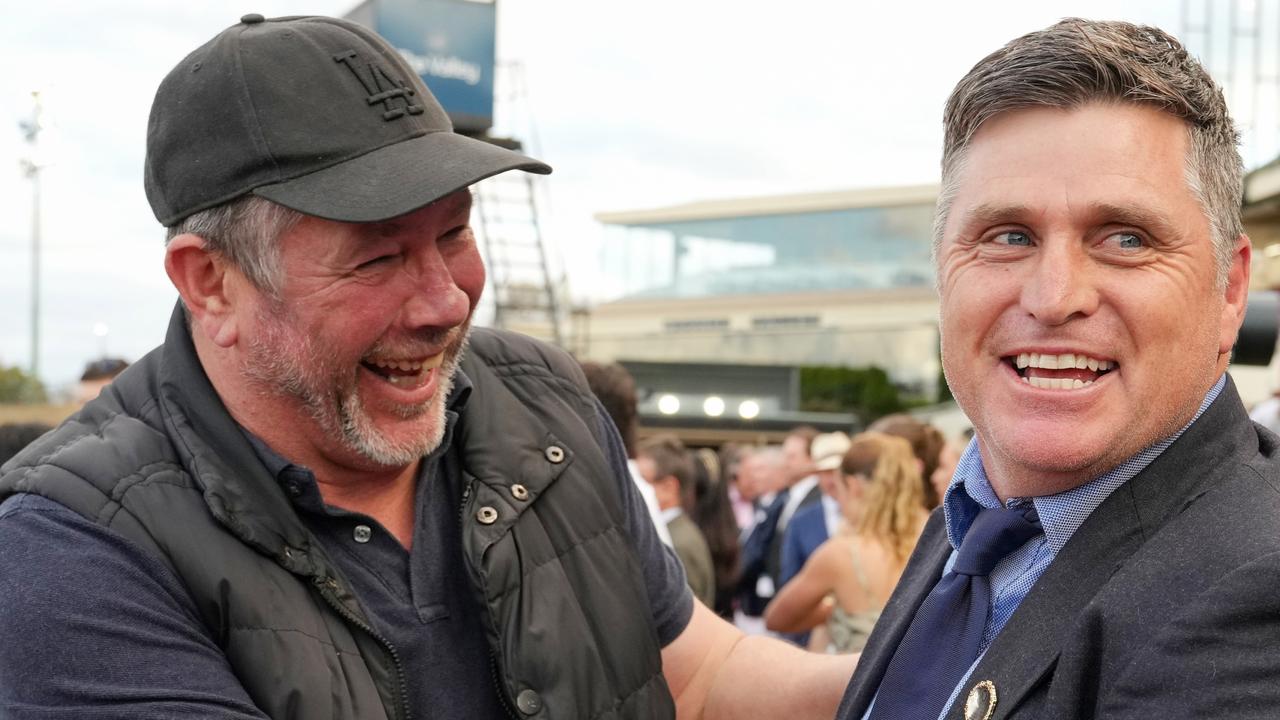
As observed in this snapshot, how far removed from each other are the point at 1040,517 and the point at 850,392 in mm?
26746

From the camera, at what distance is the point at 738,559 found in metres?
7.92

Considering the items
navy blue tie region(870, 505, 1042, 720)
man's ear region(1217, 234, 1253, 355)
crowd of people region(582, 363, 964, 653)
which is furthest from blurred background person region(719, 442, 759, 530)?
man's ear region(1217, 234, 1253, 355)

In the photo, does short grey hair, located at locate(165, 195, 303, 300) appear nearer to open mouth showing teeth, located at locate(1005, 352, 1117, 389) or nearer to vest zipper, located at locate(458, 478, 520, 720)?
vest zipper, located at locate(458, 478, 520, 720)

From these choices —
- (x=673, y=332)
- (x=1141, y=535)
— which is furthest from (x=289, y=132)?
(x=673, y=332)

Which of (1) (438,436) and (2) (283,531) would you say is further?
(1) (438,436)

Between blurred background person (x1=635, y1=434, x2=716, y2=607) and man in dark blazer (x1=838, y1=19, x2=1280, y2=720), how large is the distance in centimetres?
436

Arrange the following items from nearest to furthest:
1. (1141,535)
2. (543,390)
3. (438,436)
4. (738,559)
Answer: (1141,535)
(438,436)
(543,390)
(738,559)

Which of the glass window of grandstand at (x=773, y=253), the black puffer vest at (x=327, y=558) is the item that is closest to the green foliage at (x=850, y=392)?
the glass window of grandstand at (x=773, y=253)

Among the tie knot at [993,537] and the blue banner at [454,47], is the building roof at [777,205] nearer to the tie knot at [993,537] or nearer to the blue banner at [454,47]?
the blue banner at [454,47]

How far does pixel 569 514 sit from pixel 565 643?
27cm

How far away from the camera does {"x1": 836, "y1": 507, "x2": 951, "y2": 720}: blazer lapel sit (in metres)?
2.06

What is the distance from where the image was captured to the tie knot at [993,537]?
5.96 feet

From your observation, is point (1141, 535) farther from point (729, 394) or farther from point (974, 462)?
point (729, 394)

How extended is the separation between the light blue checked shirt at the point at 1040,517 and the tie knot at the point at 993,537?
13mm
